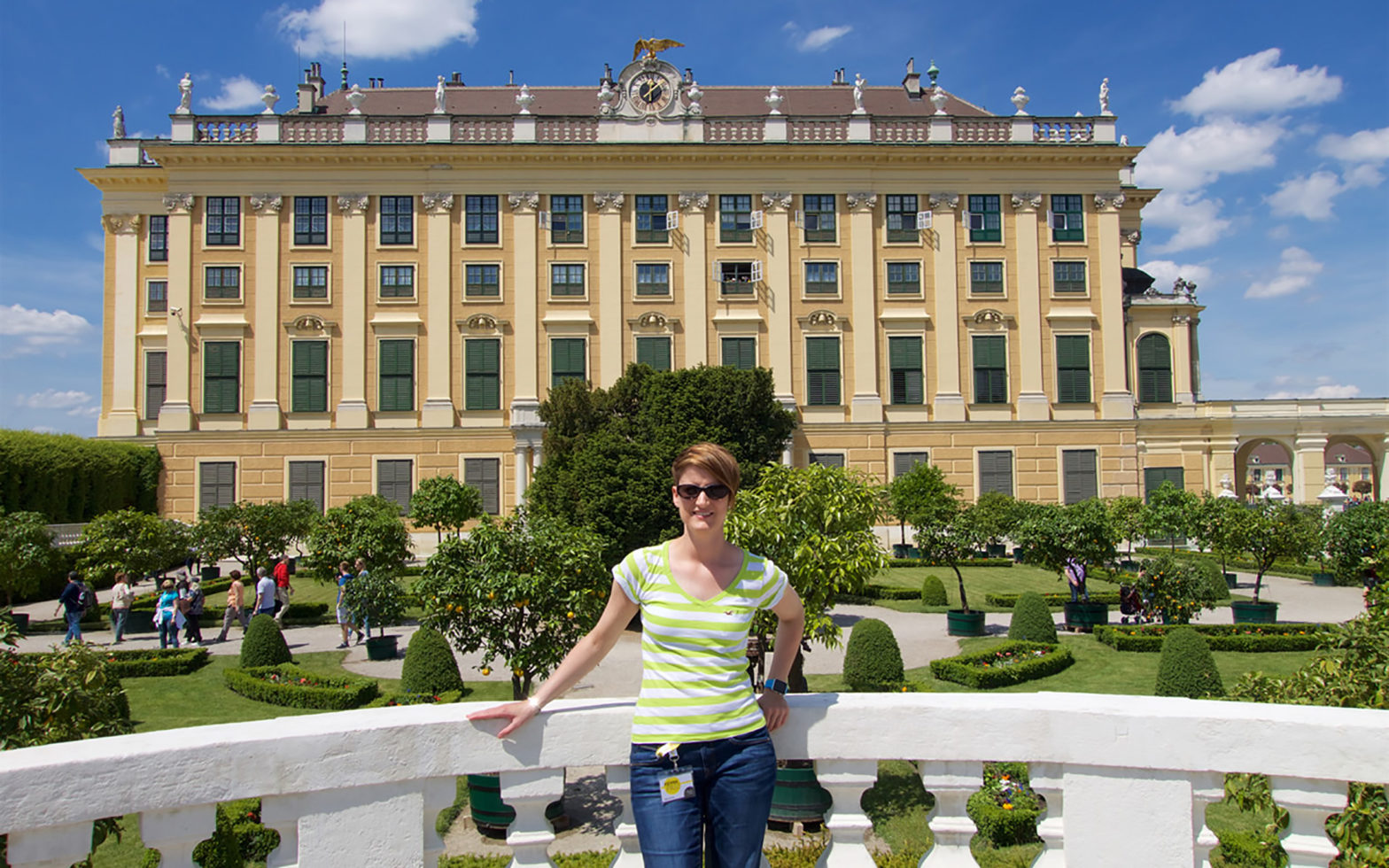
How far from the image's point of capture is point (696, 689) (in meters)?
3.01

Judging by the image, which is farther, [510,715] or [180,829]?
[510,715]

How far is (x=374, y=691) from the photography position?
14.2 metres

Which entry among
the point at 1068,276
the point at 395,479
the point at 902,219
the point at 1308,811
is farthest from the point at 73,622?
the point at 1068,276

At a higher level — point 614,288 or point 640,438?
point 614,288

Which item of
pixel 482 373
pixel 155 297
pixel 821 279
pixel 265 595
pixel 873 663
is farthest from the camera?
pixel 155 297

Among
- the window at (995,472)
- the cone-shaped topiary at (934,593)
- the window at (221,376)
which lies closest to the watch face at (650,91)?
the window at (221,376)

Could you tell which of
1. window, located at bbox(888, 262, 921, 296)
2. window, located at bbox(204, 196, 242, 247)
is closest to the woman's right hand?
window, located at bbox(888, 262, 921, 296)

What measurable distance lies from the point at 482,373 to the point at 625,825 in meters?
32.9

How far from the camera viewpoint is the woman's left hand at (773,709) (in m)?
3.13

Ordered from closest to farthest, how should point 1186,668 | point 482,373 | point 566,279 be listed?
point 1186,668
point 482,373
point 566,279

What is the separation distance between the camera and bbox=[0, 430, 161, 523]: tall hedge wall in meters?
26.0

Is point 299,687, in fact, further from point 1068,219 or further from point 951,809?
point 1068,219

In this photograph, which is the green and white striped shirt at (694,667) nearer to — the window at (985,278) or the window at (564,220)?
the window at (564,220)

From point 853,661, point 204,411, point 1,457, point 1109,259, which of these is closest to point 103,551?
point 1,457
